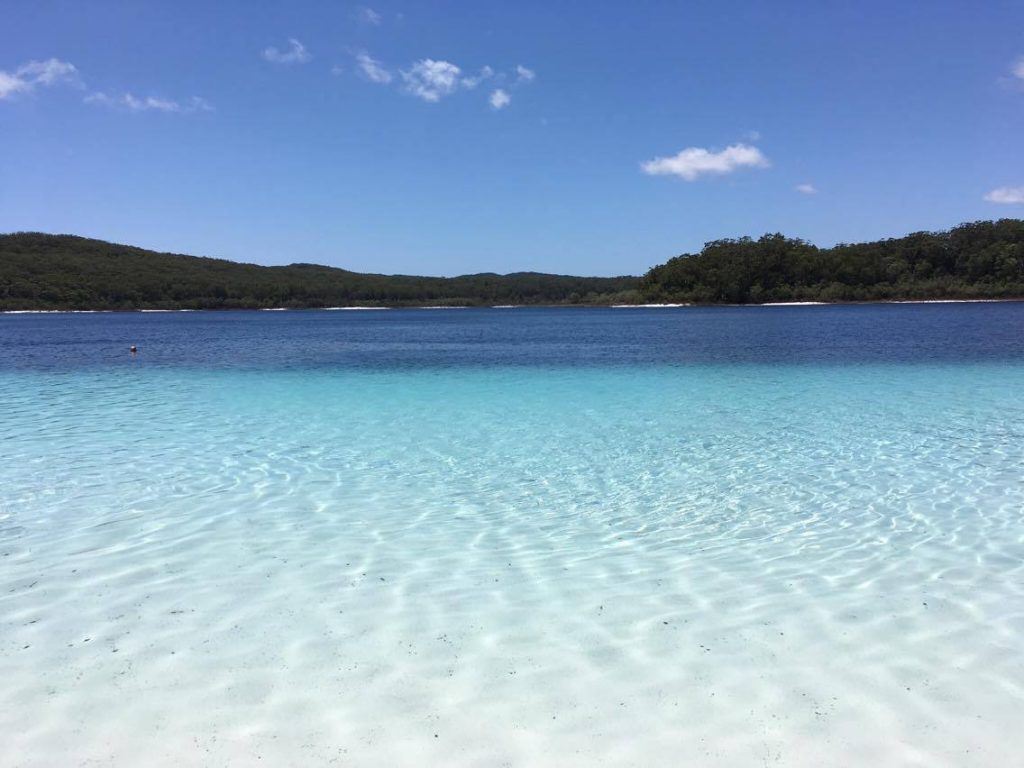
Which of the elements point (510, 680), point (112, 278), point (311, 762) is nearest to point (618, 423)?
point (510, 680)

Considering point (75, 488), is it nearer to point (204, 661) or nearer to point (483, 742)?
point (204, 661)

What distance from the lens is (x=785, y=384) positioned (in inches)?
672

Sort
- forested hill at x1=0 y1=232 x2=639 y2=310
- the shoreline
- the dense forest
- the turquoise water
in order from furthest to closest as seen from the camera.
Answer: forested hill at x1=0 y1=232 x2=639 y2=310
the dense forest
the shoreline
the turquoise water

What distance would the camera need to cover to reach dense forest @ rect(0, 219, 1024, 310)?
114 m

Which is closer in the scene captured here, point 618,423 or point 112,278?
point 618,423

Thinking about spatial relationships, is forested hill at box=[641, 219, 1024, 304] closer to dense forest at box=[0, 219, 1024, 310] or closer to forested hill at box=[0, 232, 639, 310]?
dense forest at box=[0, 219, 1024, 310]

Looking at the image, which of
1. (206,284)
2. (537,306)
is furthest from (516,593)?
(537,306)

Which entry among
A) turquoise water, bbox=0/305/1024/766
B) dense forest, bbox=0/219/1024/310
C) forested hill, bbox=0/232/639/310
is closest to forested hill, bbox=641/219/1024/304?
dense forest, bbox=0/219/1024/310

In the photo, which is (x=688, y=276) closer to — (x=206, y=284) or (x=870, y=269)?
(x=870, y=269)

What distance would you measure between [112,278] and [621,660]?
15161 cm

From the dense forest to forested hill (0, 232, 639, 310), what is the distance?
0.26 meters

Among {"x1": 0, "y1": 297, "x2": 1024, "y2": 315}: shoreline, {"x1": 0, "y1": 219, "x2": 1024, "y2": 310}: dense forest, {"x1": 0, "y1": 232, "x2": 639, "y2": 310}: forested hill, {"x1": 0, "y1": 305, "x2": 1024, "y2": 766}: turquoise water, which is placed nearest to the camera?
{"x1": 0, "y1": 305, "x2": 1024, "y2": 766}: turquoise water

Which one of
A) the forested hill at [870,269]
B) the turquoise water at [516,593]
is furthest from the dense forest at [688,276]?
the turquoise water at [516,593]

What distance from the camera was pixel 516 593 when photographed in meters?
4.68
